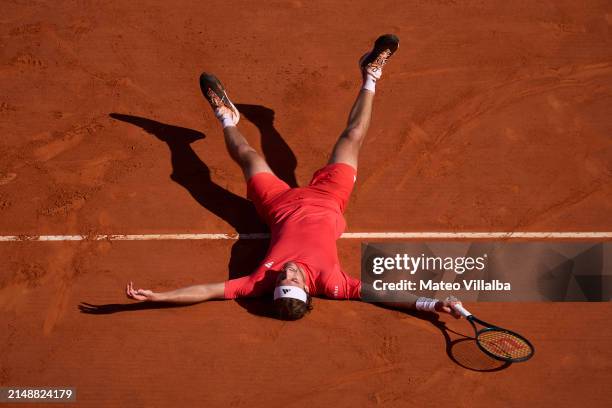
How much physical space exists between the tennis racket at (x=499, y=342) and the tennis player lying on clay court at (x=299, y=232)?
0.97 feet

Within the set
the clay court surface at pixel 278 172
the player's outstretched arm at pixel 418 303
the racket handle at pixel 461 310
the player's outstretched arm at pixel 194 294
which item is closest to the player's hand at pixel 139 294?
the player's outstretched arm at pixel 194 294

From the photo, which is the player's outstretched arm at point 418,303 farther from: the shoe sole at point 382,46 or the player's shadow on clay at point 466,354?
the shoe sole at point 382,46

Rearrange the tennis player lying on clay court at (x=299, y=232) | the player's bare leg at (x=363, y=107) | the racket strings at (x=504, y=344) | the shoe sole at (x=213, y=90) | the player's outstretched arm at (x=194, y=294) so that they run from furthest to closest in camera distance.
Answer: the shoe sole at (x=213, y=90) < the player's bare leg at (x=363, y=107) < the player's outstretched arm at (x=194, y=294) < the tennis player lying on clay court at (x=299, y=232) < the racket strings at (x=504, y=344)

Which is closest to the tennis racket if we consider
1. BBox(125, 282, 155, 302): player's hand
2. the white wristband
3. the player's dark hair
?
the white wristband

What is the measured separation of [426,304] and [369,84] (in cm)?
308

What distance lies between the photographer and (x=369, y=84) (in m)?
8.46

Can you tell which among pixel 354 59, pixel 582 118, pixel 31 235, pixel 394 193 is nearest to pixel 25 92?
pixel 31 235

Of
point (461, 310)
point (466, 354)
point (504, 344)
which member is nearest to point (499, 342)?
point (504, 344)

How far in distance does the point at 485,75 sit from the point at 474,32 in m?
0.80

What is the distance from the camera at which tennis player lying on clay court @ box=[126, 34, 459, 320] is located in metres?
7.11

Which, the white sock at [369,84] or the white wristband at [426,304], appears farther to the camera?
the white sock at [369,84]

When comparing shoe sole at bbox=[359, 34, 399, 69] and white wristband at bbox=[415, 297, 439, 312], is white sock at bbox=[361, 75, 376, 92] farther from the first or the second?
white wristband at bbox=[415, 297, 439, 312]

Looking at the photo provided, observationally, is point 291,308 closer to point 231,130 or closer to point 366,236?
point 366,236

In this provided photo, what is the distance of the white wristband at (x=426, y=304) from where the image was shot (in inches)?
283
